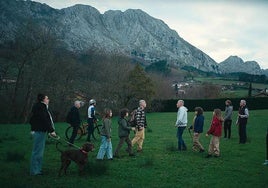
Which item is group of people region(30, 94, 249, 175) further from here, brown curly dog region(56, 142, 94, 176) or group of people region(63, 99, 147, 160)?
brown curly dog region(56, 142, 94, 176)

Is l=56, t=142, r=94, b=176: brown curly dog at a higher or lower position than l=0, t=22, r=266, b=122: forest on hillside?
lower

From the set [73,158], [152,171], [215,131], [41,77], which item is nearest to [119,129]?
[152,171]

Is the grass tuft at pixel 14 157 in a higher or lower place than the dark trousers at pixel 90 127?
lower

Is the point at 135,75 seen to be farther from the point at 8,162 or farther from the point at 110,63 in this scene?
the point at 8,162

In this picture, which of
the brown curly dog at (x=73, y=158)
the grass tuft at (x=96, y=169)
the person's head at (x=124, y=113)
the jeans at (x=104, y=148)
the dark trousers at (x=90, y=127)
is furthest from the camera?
the dark trousers at (x=90, y=127)

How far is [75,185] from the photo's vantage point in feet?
26.3

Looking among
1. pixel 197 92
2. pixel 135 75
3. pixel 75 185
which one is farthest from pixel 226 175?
pixel 197 92

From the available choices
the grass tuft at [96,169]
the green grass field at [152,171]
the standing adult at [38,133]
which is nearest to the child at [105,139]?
the green grass field at [152,171]

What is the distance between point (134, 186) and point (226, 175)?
3.05 metres

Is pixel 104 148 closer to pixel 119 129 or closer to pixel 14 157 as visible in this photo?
pixel 119 129

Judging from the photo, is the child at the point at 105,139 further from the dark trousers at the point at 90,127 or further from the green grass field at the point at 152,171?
the dark trousers at the point at 90,127

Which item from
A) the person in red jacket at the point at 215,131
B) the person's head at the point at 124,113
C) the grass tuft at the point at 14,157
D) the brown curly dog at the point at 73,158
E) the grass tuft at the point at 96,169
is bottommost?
the grass tuft at the point at 14,157

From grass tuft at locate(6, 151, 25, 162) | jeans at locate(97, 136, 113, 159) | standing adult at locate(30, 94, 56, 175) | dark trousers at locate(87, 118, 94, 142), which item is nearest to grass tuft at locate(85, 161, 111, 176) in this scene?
standing adult at locate(30, 94, 56, 175)

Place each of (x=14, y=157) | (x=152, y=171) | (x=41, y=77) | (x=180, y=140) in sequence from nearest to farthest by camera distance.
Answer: (x=152, y=171) < (x=14, y=157) < (x=180, y=140) < (x=41, y=77)
